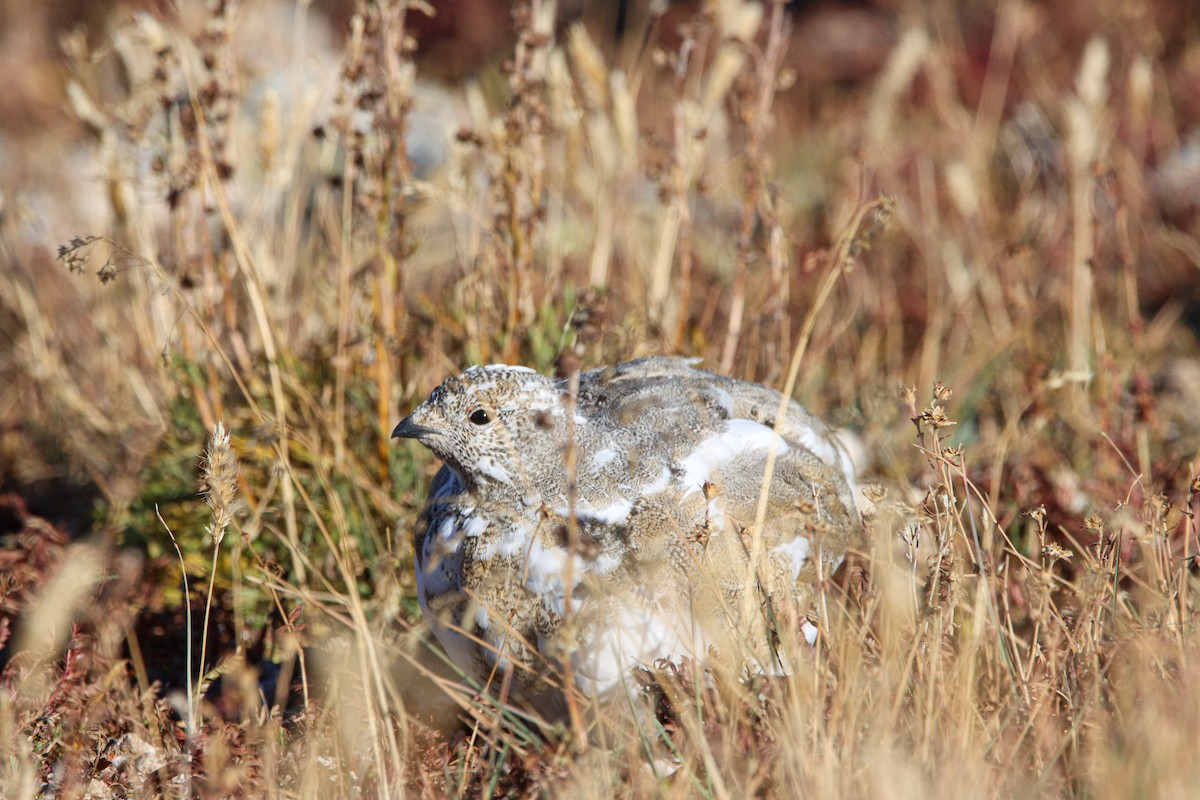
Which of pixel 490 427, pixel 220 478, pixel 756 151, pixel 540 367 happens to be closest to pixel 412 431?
pixel 490 427

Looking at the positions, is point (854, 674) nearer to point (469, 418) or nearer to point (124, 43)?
point (469, 418)

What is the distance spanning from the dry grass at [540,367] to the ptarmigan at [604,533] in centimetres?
11

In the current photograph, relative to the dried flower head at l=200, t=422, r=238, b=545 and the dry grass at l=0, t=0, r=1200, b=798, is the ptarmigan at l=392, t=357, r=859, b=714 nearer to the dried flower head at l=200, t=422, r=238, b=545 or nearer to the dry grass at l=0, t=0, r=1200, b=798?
the dry grass at l=0, t=0, r=1200, b=798

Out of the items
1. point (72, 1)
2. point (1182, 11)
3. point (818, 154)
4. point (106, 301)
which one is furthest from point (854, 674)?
point (72, 1)

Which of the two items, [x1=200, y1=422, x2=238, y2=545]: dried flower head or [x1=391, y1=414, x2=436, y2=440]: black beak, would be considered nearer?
[x1=200, y1=422, x2=238, y2=545]: dried flower head

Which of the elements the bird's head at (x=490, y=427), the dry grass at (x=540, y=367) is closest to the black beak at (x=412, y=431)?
the bird's head at (x=490, y=427)

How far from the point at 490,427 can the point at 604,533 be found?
308 millimetres

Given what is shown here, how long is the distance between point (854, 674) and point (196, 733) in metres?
1.30

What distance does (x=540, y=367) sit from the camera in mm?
3191

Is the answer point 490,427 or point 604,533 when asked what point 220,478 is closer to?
point 490,427

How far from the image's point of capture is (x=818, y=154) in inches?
269

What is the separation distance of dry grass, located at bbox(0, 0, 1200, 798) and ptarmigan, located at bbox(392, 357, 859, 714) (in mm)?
110

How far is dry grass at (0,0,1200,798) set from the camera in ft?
6.50

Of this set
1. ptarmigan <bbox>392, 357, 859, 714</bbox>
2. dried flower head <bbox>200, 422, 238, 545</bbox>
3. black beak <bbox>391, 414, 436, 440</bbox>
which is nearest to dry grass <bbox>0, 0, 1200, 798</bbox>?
dried flower head <bbox>200, 422, 238, 545</bbox>
